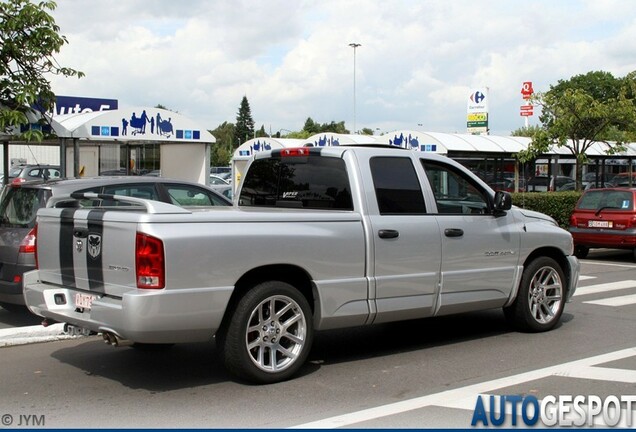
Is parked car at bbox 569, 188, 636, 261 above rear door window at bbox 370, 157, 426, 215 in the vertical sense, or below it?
below

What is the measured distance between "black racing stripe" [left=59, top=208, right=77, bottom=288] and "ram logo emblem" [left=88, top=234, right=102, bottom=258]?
0.94 feet

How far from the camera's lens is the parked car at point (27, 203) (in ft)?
26.6

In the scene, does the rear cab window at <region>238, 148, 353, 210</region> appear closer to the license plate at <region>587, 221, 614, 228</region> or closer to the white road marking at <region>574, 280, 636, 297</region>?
the white road marking at <region>574, 280, 636, 297</region>

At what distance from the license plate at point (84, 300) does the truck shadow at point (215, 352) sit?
0.78 metres

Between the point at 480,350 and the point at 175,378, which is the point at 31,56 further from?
the point at 480,350

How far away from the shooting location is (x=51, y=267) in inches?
250

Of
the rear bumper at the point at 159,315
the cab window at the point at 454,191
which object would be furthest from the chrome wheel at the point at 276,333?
the cab window at the point at 454,191

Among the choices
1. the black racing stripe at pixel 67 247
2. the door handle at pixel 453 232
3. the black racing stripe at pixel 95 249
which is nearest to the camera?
the black racing stripe at pixel 95 249

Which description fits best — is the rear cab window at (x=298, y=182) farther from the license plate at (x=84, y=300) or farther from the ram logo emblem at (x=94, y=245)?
the license plate at (x=84, y=300)

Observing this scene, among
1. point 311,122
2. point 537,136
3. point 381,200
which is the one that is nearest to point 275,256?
point 381,200

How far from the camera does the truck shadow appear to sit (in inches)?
251

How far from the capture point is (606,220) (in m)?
15.2

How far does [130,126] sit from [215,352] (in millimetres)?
9011

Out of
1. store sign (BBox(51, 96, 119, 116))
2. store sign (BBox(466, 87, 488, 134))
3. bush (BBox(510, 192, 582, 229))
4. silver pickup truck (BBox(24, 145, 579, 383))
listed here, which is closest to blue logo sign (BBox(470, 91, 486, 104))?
store sign (BBox(466, 87, 488, 134))
